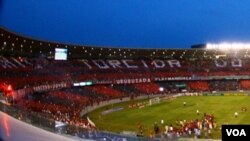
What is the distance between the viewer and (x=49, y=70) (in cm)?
6838

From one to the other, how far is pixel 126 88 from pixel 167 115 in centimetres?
2902

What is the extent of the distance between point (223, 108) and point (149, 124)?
14.4 meters

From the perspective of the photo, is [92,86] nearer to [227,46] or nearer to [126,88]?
[126,88]

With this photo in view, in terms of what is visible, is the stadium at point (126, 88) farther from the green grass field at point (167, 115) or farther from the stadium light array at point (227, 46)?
the stadium light array at point (227, 46)

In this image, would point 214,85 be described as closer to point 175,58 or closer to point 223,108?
point 175,58

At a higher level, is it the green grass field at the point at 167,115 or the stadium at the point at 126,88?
the stadium at the point at 126,88

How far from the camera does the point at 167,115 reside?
48.2m

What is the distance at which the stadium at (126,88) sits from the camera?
3581 cm

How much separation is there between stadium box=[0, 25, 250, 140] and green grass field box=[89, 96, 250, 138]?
0.10m

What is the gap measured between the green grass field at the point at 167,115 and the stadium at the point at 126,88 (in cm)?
10

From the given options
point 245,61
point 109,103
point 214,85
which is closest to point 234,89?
point 214,85

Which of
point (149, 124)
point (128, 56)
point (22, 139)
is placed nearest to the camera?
point (22, 139)

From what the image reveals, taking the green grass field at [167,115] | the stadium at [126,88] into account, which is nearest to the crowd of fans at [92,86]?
the stadium at [126,88]

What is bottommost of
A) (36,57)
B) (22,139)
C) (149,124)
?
(149,124)
